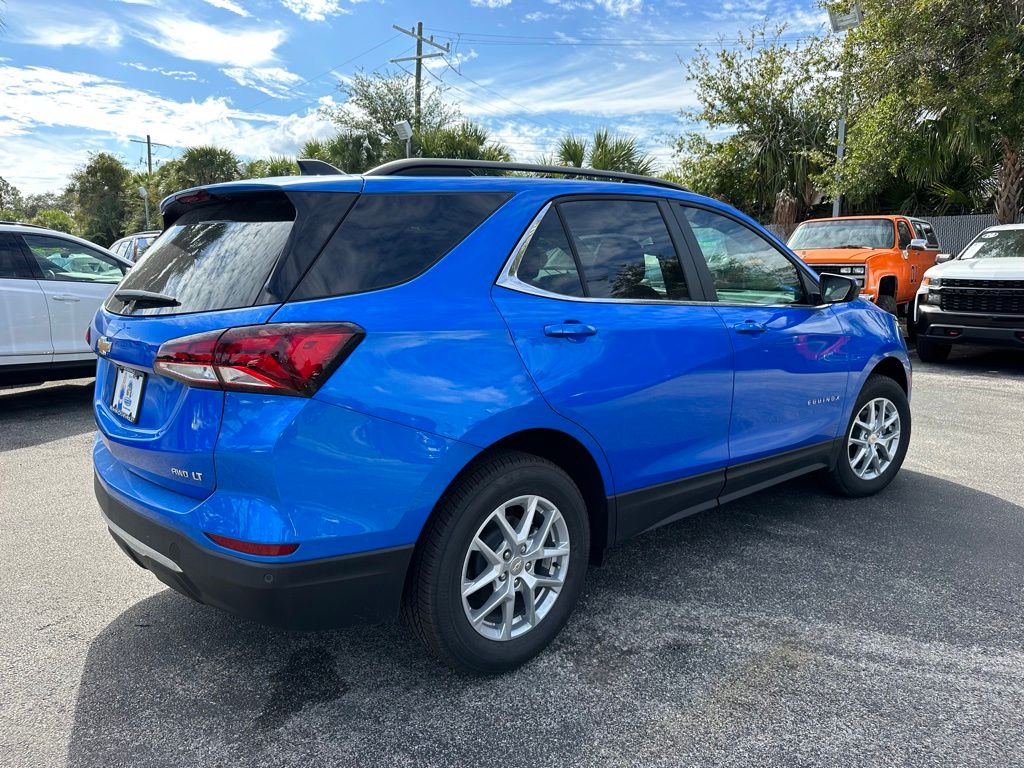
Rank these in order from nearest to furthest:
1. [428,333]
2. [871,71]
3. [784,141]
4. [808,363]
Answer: [428,333]
[808,363]
[871,71]
[784,141]

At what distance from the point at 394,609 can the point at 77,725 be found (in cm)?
105

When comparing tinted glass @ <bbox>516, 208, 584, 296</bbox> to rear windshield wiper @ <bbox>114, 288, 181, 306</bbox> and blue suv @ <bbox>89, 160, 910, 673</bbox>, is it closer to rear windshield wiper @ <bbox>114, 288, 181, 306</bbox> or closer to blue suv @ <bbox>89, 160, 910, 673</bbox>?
blue suv @ <bbox>89, 160, 910, 673</bbox>

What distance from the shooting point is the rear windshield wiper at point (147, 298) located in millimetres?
2422

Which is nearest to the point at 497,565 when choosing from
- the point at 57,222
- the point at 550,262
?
the point at 550,262

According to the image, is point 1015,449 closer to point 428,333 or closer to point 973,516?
point 973,516

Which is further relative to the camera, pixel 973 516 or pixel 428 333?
pixel 973 516

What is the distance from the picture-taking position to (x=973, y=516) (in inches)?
163

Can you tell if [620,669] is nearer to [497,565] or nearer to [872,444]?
[497,565]

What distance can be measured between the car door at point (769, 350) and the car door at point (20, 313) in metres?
6.28

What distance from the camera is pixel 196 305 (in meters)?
2.31

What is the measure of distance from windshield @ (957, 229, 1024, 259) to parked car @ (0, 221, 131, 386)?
10.6m

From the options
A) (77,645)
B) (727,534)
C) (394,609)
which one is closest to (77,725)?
(77,645)

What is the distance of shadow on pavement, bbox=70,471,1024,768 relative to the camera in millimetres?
2215

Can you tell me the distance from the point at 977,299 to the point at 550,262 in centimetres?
841
